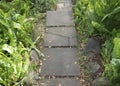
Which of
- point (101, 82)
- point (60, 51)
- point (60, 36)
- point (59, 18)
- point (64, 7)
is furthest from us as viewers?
point (64, 7)

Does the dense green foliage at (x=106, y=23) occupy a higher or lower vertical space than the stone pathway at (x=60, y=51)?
higher

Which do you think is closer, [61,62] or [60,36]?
[61,62]

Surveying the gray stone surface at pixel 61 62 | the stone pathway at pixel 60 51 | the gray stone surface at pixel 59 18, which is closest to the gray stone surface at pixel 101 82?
the stone pathway at pixel 60 51

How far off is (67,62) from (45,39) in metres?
0.85

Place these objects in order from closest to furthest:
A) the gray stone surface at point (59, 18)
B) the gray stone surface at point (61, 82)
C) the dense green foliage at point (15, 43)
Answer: the dense green foliage at point (15, 43)
the gray stone surface at point (61, 82)
the gray stone surface at point (59, 18)

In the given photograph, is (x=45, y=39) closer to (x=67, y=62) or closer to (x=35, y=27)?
(x=35, y=27)

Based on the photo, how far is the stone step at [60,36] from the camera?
5062 millimetres

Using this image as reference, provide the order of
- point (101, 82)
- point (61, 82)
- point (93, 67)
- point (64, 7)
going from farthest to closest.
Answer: point (64, 7), point (93, 67), point (61, 82), point (101, 82)

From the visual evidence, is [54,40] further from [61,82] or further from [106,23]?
[61,82]

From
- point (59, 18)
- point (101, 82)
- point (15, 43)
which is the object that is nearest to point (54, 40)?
point (59, 18)

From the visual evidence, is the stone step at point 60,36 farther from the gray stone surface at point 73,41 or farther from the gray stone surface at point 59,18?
the gray stone surface at point 59,18

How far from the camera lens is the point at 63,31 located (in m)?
5.45

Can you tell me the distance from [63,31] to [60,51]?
72 centimetres

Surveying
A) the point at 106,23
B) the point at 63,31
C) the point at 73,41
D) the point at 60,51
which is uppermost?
the point at 106,23
